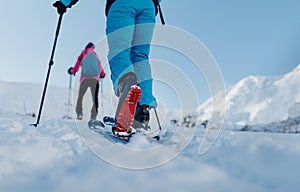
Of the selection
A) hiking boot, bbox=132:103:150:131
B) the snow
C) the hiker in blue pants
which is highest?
the hiker in blue pants

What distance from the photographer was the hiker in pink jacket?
8359 mm

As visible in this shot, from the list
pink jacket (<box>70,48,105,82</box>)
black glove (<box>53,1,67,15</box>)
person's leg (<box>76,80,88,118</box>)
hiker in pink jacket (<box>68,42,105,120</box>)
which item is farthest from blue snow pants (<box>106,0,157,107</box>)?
person's leg (<box>76,80,88,118</box>)

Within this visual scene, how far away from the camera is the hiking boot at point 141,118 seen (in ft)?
11.3

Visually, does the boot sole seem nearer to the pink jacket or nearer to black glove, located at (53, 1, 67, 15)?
black glove, located at (53, 1, 67, 15)

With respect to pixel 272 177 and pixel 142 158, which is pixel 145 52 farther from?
pixel 272 177

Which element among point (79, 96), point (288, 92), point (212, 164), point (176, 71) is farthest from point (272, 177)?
point (288, 92)

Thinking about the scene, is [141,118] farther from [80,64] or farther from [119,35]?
[80,64]

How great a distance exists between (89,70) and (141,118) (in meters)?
5.18

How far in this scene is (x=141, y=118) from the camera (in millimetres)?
3469

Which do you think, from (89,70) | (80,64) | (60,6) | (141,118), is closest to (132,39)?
(141,118)

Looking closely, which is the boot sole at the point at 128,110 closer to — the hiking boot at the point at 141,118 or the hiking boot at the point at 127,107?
A: the hiking boot at the point at 127,107

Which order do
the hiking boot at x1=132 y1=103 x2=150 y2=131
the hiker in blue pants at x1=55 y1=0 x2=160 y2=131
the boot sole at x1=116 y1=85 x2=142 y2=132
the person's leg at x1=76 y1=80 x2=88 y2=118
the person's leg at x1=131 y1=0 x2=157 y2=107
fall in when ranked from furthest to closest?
the person's leg at x1=76 y1=80 x2=88 y2=118
the person's leg at x1=131 y1=0 x2=157 y2=107
the hiking boot at x1=132 y1=103 x2=150 y2=131
the hiker in blue pants at x1=55 y1=0 x2=160 y2=131
the boot sole at x1=116 y1=85 x2=142 y2=132

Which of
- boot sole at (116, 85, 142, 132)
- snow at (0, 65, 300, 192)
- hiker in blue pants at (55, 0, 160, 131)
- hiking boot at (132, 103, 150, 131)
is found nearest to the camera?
snow at (0, 65, 300, 192)

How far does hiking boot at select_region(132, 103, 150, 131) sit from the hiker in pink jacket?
15.8 feet
